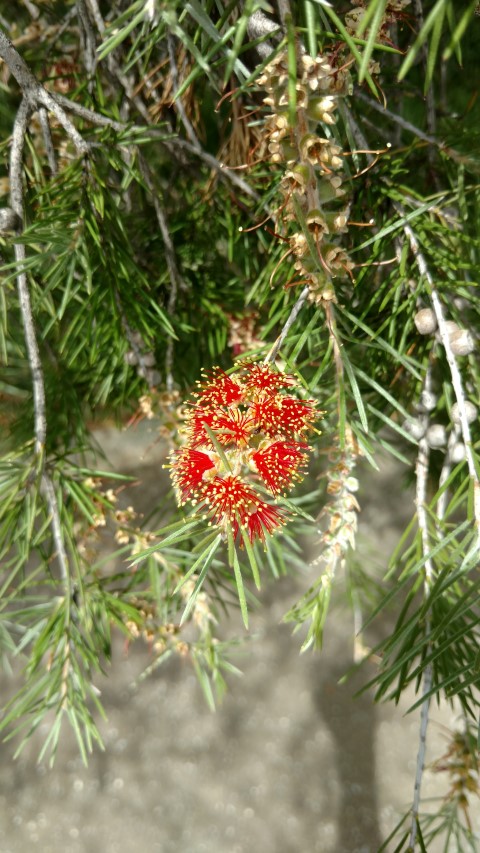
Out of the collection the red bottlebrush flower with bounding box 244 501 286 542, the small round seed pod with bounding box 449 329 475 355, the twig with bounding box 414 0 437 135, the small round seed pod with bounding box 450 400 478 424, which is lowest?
the red bottlebrush flower with bounding box 244 501 286 542

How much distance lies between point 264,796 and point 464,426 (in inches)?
22.2

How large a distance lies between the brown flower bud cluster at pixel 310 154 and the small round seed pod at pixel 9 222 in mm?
99

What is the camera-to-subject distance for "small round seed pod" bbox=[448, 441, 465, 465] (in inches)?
9.9

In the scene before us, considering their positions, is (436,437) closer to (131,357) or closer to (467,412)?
(467,412)

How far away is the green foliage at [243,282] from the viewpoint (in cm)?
20

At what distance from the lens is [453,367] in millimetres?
225

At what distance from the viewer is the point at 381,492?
2.46ft

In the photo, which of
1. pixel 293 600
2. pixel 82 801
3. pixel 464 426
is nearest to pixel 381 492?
pixel 293 600

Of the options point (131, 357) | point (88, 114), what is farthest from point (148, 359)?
point (88, 114)

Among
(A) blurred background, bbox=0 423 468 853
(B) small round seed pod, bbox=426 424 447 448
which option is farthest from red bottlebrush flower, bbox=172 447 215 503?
(A) blurred background, bbox=0 423 468 853

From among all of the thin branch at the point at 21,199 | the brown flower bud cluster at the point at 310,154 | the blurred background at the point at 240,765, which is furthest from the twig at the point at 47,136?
the blurred background at the point at 240,765

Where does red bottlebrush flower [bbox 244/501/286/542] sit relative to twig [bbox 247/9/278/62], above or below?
below

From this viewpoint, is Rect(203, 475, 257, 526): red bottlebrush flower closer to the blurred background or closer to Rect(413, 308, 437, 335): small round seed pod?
Rect(413, 308, 437, 335): small round seed pod

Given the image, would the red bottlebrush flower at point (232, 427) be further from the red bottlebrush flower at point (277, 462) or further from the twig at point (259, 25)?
the twig at point (259, 25)
